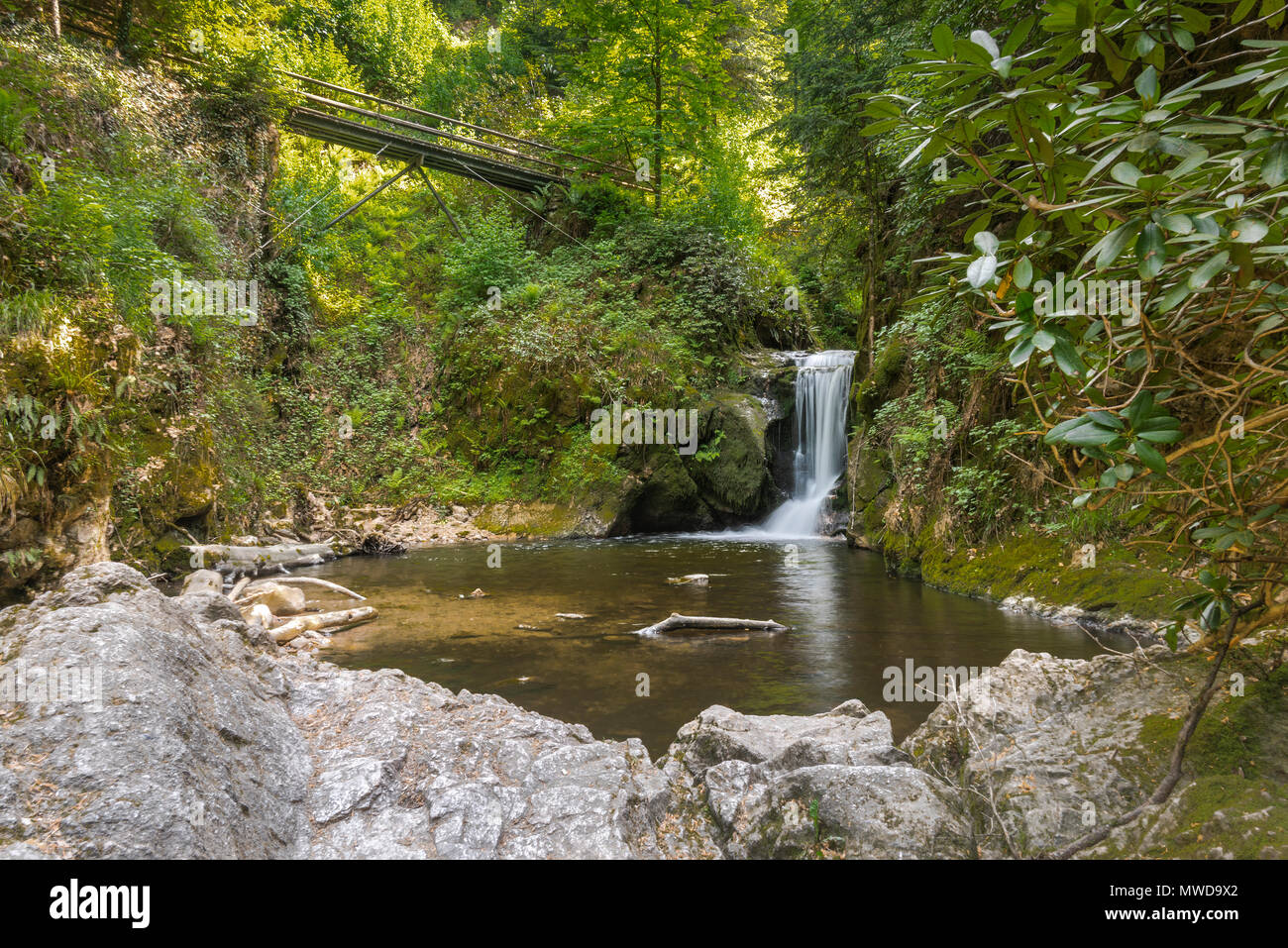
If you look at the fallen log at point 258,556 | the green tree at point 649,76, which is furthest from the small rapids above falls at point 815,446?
the fallen log at point 258,556

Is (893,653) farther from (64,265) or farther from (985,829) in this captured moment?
Answer: (64,265)

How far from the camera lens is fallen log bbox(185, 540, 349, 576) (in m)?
8.27

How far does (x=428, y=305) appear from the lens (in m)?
19.1

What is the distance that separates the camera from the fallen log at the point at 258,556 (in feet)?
27.1

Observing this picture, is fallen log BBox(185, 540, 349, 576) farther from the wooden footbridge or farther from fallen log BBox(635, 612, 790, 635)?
the wooden footbridge

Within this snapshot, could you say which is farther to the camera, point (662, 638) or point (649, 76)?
point (649, 76)

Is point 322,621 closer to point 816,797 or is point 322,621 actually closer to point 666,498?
point 816,797

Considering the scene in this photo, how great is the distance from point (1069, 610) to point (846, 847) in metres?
5.35

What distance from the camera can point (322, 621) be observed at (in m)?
6.47

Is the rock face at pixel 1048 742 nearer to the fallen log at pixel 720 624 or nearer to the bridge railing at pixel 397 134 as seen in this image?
the fallen log at pixel 720 624

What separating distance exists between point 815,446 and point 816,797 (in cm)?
1284

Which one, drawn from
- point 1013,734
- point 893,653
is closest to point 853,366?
point 893,653

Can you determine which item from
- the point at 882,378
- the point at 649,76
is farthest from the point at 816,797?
the point at 649,76

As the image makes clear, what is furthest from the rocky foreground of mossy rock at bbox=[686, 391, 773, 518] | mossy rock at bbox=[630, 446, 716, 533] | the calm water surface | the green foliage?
mossy rock at bbox=[686, 391, 773, 518]
